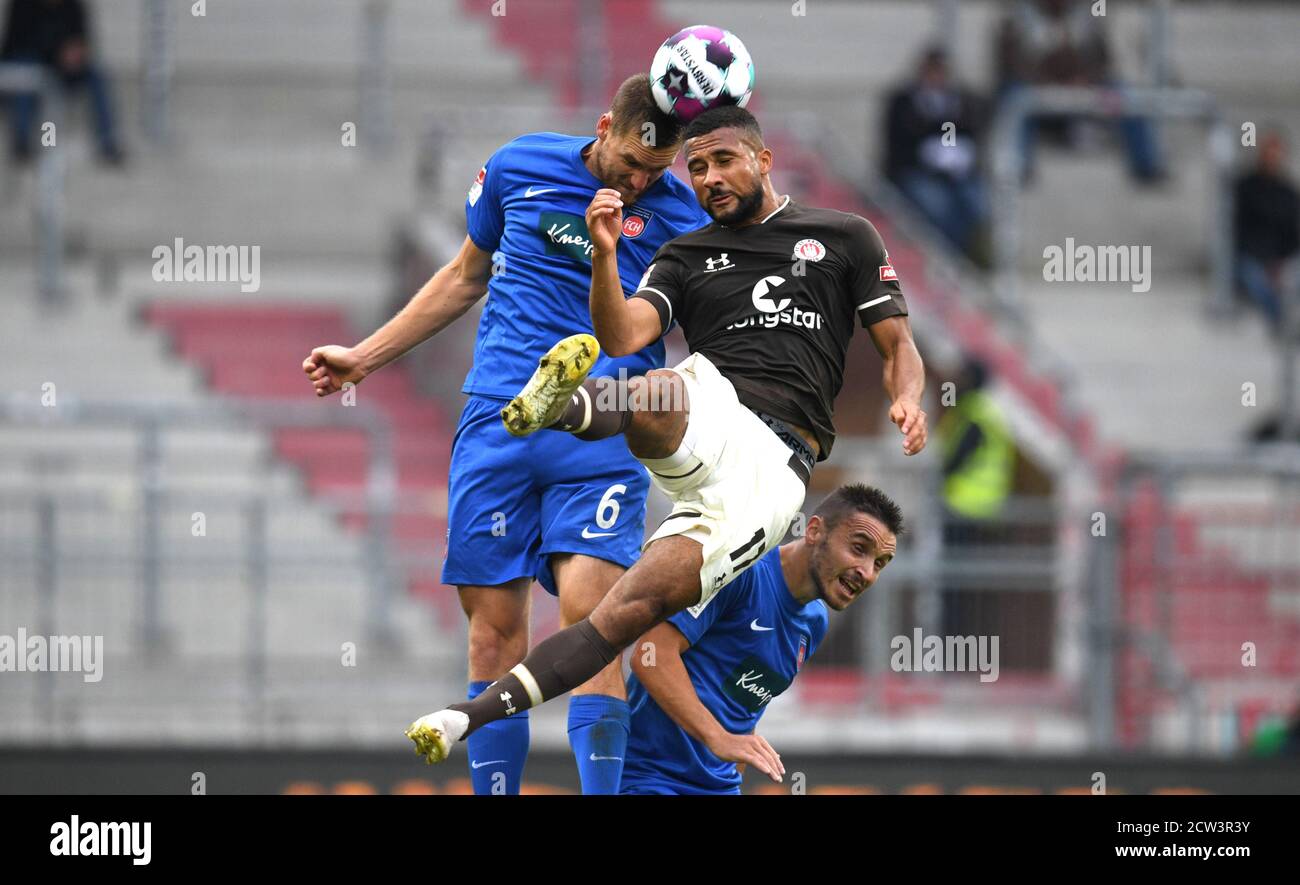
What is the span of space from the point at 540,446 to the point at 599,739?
1018 mm

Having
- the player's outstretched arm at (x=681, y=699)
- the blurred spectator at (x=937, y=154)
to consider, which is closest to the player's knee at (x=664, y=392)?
the player's outstretched arm at (x=681, y=699)

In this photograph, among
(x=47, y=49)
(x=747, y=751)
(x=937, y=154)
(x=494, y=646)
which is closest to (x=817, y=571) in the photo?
(x=747, y=751)

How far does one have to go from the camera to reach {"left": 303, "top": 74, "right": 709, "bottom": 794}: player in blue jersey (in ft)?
24.4

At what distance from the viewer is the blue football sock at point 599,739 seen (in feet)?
24.1

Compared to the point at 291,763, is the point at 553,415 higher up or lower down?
higher up

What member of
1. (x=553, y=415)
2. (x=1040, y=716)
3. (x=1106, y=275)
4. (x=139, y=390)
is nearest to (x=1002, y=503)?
(x=1040, y=716)

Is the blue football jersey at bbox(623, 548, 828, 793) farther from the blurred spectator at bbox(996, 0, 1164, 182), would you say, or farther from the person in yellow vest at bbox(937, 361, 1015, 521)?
the blurred spectator at bbox(996, 0, 1164, 182)

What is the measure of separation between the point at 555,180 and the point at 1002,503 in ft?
22.4

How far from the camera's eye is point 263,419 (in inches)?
531

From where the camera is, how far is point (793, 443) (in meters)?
7.27

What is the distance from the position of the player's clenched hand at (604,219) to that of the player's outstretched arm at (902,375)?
104 centimetres

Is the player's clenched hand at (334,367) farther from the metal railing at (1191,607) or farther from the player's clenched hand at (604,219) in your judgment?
the metal railing at (1191,607)

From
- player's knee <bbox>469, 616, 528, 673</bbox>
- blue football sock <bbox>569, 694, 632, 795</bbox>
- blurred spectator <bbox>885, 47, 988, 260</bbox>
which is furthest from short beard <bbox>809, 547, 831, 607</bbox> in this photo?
blurred spectator <bbox>885, 47, 988, 260</bbox>
